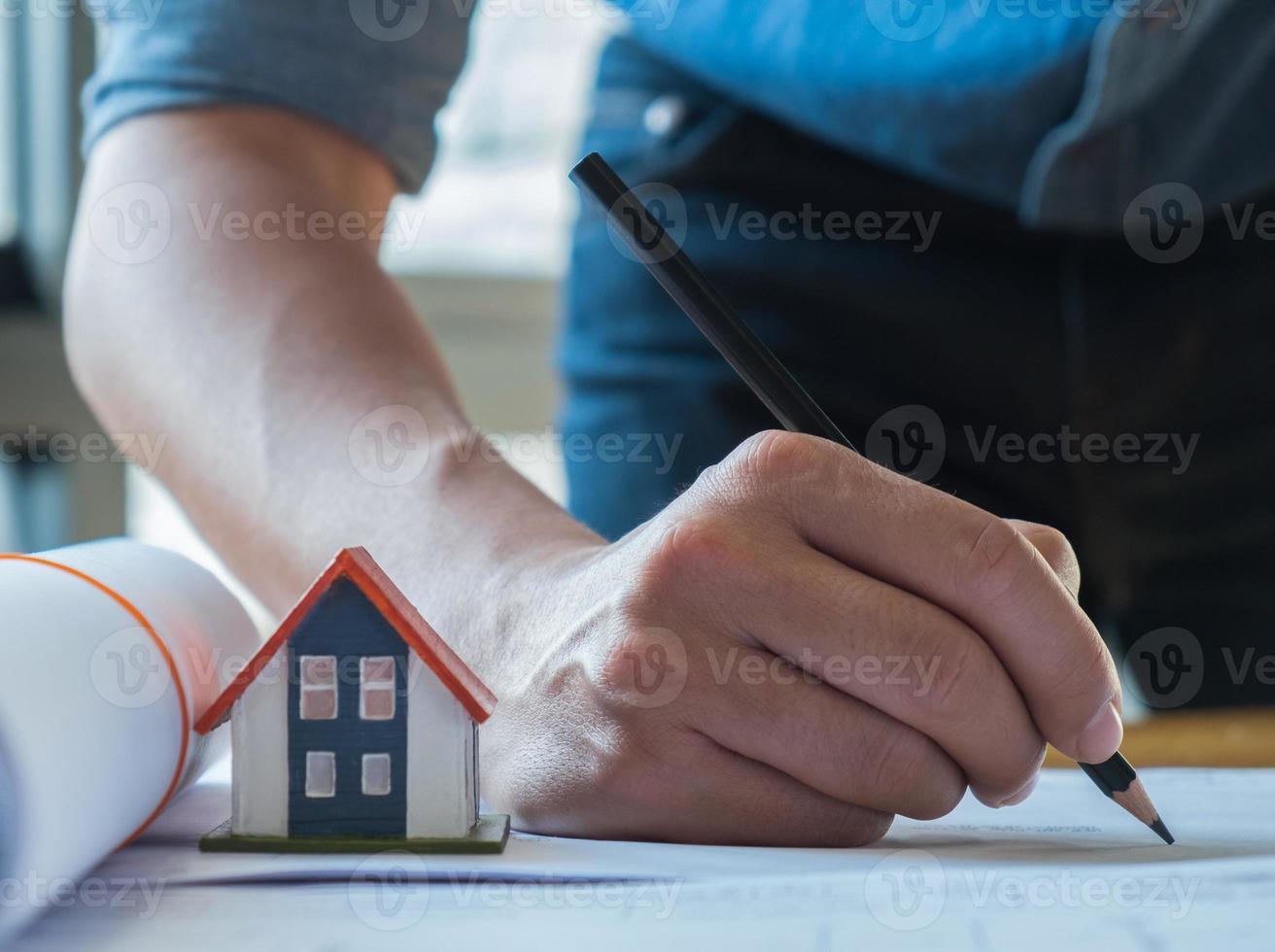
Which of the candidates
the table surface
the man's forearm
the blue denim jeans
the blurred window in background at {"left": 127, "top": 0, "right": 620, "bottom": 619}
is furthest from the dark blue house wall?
the blurred window in background at {"left": 127, "top": 0, "right": 620, "bottom": 619}

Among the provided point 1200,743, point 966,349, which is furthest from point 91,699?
point 966,349

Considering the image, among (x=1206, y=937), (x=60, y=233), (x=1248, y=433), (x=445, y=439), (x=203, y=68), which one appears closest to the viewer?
(x=1206, y=937)

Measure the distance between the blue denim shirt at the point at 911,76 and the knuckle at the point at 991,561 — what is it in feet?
1.64

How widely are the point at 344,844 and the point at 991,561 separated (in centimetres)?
25

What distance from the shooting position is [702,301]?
1.68 ft

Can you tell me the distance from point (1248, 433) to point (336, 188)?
2.51 feet

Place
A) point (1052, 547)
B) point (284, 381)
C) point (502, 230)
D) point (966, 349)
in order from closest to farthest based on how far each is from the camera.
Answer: point (1052, 547) < point (284, 381) < point (966, 349) < point (502, 230)

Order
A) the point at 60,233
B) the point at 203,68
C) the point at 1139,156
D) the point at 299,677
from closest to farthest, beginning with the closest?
the point at 299,677 → the point at 203,68 → the point at 1139,156 → the point at 60,233

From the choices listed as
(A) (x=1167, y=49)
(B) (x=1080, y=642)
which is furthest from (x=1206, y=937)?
(A) (x=1167, y=49)

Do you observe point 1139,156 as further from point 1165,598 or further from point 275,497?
point 275,497

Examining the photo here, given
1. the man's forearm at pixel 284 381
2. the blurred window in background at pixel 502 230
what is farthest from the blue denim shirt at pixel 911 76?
the blurred window in background at pixel 502 230

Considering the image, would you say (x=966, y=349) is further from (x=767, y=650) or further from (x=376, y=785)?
(x=376, y=785)

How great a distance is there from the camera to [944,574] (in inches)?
17.4

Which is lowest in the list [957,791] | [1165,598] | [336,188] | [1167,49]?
[1165,598]
